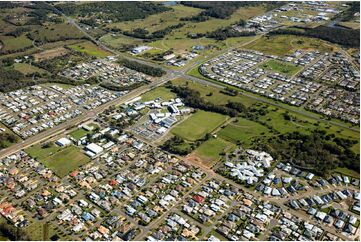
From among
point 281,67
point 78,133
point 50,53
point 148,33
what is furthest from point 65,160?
point 148,33

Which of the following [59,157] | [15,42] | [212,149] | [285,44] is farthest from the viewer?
[15,42]

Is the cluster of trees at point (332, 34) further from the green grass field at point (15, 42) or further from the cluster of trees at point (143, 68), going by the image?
the green grass field at point (15, 42)

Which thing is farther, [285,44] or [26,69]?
[285,44]

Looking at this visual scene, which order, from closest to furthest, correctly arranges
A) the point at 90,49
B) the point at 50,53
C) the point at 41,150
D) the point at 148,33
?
the point at 41,150, the point at 50,53, the point at 90,49, the point at 148,33

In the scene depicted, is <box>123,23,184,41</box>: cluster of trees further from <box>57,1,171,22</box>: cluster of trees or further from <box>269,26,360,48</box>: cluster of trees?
<box>269,26,360,48</box>: cluster of trees

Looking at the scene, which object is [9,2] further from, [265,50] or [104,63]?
[265,50]

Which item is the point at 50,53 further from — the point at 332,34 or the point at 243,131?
the point at 332,34

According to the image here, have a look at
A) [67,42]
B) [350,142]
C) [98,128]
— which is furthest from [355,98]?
[67,42]
